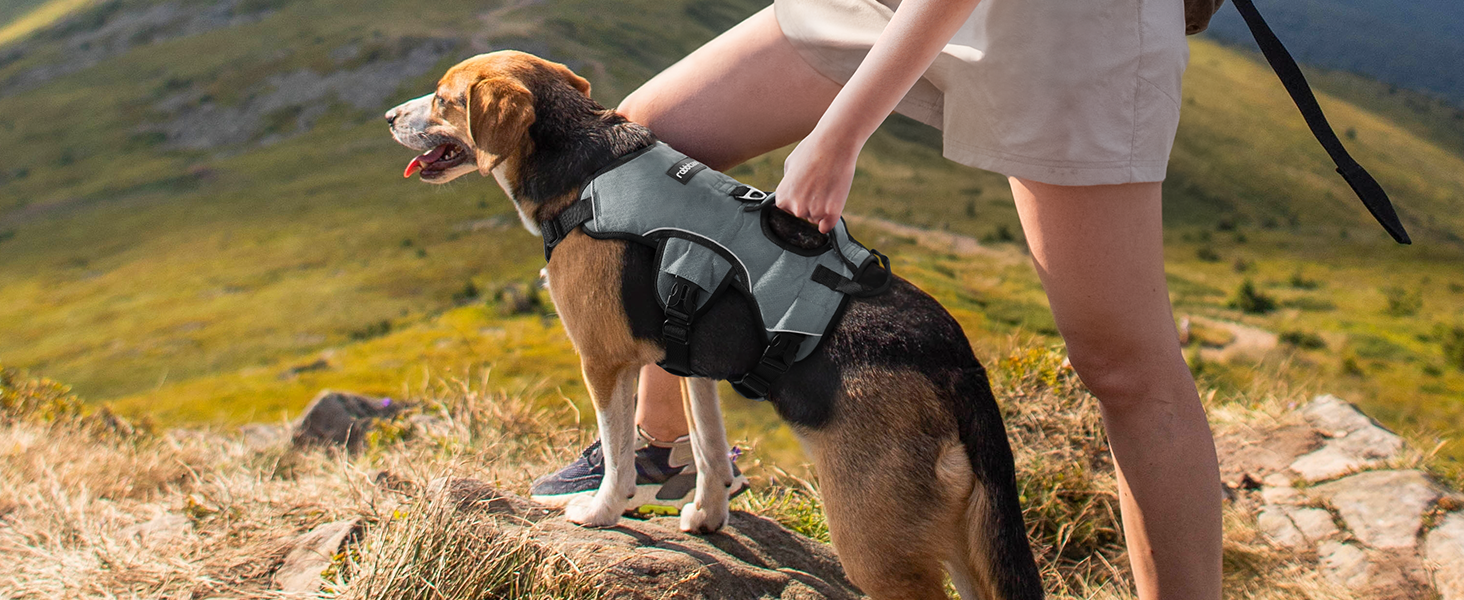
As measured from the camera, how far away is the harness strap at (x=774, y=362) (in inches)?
92.4

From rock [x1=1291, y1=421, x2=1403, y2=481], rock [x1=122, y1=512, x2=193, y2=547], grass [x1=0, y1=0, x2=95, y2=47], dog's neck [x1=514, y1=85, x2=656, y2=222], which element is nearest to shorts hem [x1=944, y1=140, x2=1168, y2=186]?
dog's neck [x1=514, y1=85, x2=656, y2=222]

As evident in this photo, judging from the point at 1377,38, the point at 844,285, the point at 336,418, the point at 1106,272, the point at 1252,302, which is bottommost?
the point at 1377,38

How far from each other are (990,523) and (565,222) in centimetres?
157

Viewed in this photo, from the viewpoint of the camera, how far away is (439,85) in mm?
3039

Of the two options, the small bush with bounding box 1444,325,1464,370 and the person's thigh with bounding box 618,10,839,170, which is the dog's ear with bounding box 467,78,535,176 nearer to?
the person's thigh with bounding box 618,10,839,170

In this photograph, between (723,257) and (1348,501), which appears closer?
(723,257)

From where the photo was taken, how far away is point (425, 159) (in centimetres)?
310

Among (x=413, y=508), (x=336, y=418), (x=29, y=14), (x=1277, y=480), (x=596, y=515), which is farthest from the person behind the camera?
(x=29, y=14)

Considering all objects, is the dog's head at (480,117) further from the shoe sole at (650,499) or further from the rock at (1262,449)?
the rock at (1262,449)

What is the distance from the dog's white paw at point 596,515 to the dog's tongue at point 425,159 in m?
1.37

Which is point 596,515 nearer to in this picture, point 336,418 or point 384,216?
point 336,418

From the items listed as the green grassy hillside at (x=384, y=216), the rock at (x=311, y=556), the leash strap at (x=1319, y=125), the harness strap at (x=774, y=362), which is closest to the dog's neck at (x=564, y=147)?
the harness strap at (x=774, y=362)

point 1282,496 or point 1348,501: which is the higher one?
point 1348,501

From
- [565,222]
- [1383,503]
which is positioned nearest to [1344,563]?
[1383,503]
